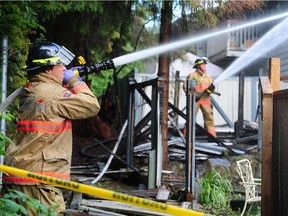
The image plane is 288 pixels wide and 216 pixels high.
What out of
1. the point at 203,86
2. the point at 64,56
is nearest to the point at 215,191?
the point at 64,56

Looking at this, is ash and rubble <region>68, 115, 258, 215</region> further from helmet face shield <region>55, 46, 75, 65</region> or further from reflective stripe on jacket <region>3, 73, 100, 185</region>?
helmet face shield <region>55, 46, 75, 65</region>

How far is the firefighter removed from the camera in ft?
11.5

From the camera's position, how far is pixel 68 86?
12.3ft

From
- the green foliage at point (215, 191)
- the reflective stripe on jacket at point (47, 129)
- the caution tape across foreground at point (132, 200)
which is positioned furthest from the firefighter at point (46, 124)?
the green foliage at point (215, 191)

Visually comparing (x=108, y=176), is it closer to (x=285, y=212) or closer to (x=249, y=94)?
(x=285, y=212)

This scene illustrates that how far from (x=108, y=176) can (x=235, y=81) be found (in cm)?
921

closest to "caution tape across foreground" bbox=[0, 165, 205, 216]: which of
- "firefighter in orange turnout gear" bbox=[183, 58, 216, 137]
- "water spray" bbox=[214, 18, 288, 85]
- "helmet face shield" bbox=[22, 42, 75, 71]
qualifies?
"helmet face shield" bbox=[22, 42, 75, 71]

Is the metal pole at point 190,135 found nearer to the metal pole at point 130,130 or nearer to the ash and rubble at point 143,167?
the ash and rubble at point 143,167

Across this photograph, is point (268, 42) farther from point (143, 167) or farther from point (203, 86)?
point (143, 167)

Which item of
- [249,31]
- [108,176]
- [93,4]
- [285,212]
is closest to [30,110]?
[285,212]

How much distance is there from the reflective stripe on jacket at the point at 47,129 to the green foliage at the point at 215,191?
3.04 meters

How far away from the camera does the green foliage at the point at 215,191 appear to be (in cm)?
625

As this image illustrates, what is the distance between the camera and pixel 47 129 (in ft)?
11.6

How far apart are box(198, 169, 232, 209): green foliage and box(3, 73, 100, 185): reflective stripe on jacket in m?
3.04
